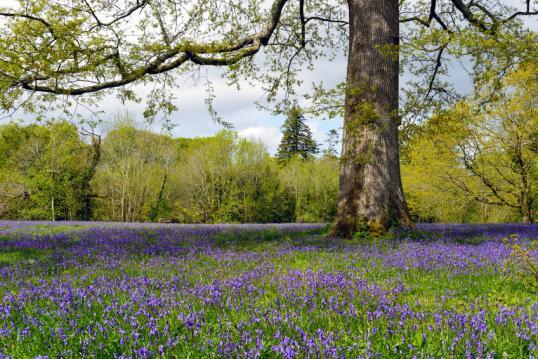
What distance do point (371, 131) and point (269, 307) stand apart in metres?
7.76

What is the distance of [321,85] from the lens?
35.3ft

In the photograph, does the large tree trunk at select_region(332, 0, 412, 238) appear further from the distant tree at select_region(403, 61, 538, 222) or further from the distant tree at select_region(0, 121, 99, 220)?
the distant tree at select_region(0, 121, 99, 220)

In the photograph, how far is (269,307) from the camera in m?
3.84

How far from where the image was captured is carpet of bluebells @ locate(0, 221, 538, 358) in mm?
2851

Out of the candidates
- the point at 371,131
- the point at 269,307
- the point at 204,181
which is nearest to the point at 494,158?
the point at 371,131

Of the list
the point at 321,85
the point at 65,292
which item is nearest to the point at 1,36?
the point at 321,85

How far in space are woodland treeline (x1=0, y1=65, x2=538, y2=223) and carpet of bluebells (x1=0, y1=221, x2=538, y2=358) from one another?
21723 mm

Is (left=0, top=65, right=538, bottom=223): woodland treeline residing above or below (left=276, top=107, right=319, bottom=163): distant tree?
below

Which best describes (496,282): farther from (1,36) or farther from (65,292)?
(1,36)

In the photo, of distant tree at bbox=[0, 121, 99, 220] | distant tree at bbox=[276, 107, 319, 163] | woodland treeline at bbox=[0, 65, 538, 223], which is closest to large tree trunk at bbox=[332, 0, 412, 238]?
woodland treeline at bbox=[0, 65, 538, 223]

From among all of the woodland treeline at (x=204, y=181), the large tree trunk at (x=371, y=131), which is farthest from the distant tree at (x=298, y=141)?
the large tree trunk at (x=371, y=131)

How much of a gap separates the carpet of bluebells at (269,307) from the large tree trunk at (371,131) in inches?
140

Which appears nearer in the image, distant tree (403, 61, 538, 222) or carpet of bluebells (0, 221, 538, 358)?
carpet of bluebells (0, 221, 538, 358)

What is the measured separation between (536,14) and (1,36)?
55.2ft
